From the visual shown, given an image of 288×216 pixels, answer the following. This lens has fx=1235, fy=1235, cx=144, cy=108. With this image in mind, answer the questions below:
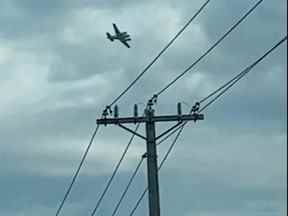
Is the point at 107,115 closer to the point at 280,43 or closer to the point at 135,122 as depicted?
the point at 135,122

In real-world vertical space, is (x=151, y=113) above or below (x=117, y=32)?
below

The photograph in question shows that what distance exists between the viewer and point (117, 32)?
47.8 meters

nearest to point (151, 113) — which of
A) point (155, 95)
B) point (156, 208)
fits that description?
point (155, 95)

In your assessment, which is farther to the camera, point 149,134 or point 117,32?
point 117,32

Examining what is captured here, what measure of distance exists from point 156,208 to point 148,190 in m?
0.94

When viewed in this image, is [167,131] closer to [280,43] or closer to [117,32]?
[117,32]

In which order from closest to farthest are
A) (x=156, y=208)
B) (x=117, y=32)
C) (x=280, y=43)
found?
1. (x=280, y=43)
2. (x=156, y=208)
3. (x=117, y=32)

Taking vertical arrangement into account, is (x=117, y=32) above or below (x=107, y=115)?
above

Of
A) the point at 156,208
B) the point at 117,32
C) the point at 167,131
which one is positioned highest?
the point at 117,32

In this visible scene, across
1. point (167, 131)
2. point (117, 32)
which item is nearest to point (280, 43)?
point (167, 131)

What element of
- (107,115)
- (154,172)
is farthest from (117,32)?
(154,172)

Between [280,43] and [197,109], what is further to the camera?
[197,109]

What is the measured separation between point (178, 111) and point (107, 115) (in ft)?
8.87

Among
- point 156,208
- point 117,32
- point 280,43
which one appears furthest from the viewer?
point 117,32
